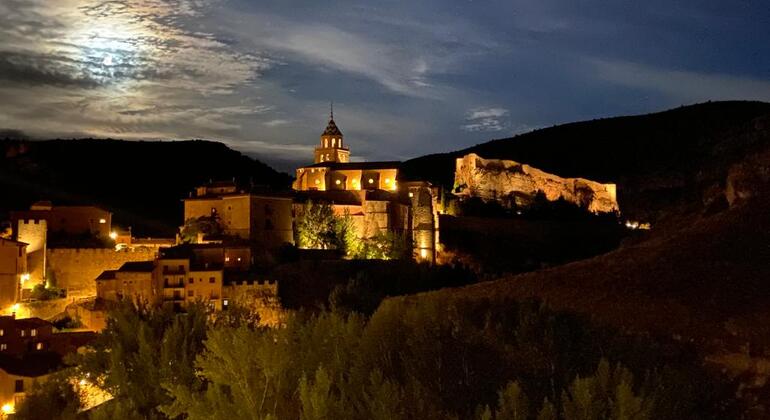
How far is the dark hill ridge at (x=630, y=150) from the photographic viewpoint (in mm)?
70125

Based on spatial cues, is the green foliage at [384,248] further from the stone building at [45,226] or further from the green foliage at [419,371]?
the green foliage at [419,371]

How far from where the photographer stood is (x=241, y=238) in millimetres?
37688

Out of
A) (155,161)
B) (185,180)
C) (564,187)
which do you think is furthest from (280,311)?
(155,161)

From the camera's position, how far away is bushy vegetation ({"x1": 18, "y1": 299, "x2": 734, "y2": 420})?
9789mm

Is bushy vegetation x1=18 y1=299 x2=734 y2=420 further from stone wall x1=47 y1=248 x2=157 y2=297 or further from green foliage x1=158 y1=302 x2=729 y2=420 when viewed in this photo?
stone wall x1=47 y1=248 x2=157 y2=297

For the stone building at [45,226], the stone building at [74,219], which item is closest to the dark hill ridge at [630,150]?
the stone building at [74,219]

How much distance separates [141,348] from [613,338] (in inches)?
429

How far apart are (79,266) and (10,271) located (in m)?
3.24

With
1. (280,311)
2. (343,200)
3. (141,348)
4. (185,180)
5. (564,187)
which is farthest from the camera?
(185,180)

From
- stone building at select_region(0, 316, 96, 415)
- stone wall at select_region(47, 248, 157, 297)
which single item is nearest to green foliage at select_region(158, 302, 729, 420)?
stone building at select_region(0, 316, 96, 415)

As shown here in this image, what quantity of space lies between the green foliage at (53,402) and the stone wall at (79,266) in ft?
48.9

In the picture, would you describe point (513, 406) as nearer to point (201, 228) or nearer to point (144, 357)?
point (144, 357)

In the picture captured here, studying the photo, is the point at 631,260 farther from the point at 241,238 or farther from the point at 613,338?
the point at 241,238

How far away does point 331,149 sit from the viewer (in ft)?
185
